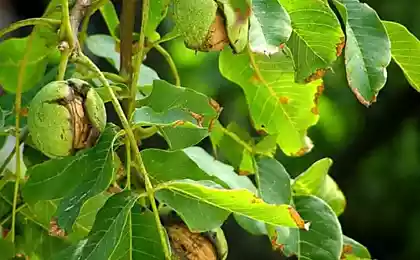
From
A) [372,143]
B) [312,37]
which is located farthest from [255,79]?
[372,143]

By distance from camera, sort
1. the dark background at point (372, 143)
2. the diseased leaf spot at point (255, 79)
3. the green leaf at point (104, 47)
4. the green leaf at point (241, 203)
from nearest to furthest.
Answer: the green leaf at point (241, 203), the diseased leaf spot at point (255, 79), the green leaf at point (104, 47), the dark background at point (372, 143)

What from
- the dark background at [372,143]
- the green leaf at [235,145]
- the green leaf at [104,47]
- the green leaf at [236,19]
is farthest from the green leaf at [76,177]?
the dark background at [372,143]

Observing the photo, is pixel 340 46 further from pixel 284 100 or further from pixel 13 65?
pixel 13 65

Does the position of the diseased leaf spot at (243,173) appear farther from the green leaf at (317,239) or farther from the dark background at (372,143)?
the dark background at (372,143)

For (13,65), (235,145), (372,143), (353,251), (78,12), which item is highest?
(78,12)

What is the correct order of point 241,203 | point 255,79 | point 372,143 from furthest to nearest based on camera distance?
point 372,143 < point 255,79 < point 241,203

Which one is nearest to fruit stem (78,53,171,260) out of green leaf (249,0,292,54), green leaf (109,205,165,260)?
green leaf (109,205,165,260)
